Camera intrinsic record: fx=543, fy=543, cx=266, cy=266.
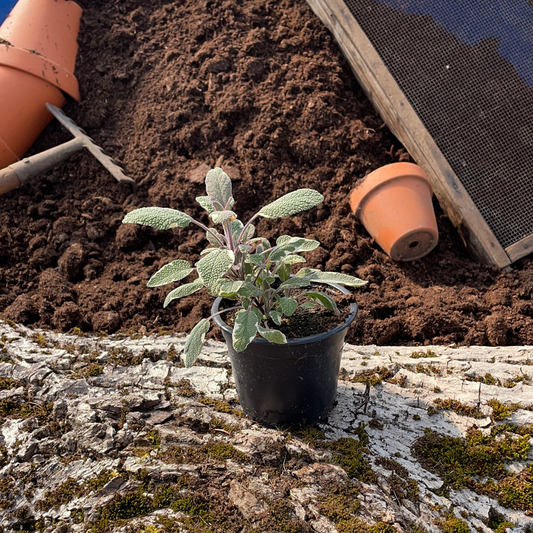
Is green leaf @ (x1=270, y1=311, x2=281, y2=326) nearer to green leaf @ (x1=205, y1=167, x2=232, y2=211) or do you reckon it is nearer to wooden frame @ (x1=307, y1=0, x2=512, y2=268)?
green leaf @ (x1=205, y1=167, x2=232, y2=211)

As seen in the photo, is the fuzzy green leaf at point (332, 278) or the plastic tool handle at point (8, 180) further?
the plastic tool handle at point (8, 180)

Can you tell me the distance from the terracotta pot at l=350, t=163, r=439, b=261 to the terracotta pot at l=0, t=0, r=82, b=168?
2.41 m

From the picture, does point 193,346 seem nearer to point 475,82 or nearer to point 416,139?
point 416,139

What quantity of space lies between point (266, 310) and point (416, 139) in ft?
6.15

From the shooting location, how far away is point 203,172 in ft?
10.9

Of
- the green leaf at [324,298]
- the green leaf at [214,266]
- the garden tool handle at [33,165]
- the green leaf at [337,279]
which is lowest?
the green leaf at [324,298]

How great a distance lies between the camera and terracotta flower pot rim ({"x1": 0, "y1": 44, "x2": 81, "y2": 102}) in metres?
3.75

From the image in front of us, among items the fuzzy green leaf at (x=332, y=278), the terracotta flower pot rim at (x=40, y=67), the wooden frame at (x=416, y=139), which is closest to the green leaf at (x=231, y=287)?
the fuzzy green leaf at (x=332, y=278)

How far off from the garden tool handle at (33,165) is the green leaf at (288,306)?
2558mm

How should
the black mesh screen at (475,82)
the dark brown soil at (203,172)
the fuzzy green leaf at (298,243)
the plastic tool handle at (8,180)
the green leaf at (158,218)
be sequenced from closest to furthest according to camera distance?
the green leaf at (158,218)
the fuzzy green leaf at (298,243)
the dark brown soil at (203,172)
the black mesh screen at (475,82)
the plastic tool handle at (8,180)

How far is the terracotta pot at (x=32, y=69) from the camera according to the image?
12.3ft

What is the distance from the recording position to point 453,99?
314 cm

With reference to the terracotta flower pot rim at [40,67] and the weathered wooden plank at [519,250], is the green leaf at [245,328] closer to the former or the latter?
the weathered wooden plank at [519,250]

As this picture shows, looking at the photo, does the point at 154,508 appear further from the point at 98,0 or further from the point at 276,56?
the point at 98,0
